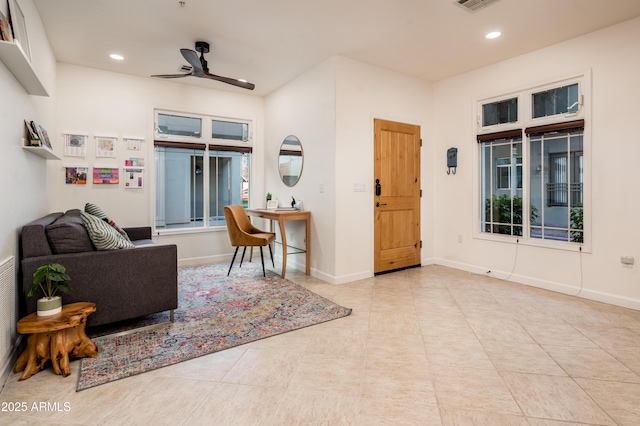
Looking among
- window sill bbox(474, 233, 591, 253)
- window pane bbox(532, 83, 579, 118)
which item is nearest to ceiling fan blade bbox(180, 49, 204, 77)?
window pane bbox(532, 83, 579, 118)

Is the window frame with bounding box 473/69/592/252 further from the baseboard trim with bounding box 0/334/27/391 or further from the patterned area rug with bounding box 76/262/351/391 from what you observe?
the baseboard trim with bounding box 0/334/27/391

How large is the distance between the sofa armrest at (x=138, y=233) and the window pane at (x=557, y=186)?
4775 millimetres

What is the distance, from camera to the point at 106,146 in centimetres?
443

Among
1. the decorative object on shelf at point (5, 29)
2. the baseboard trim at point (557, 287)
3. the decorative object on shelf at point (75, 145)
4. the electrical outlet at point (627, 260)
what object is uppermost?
the decorative object on shelf at point (5, 29)

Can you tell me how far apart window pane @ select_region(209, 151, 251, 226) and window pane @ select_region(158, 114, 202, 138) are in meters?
0.41

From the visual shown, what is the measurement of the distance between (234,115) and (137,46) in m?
1.80

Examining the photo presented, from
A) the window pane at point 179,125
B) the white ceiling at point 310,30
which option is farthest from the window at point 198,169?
the white ceiling at point 310,30

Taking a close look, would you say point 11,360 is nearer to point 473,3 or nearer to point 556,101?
point 473,3

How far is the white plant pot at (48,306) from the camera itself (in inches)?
80.3

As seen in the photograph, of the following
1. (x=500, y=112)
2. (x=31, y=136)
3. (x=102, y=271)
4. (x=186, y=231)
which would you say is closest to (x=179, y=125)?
(x=186, y=231)

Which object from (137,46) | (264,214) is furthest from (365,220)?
(137,46)

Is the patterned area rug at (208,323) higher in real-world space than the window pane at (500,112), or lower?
lower

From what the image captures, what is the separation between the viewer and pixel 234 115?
5.37 meters

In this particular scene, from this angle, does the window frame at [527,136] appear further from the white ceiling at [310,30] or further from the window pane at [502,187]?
the white ceiling at [310,30]
